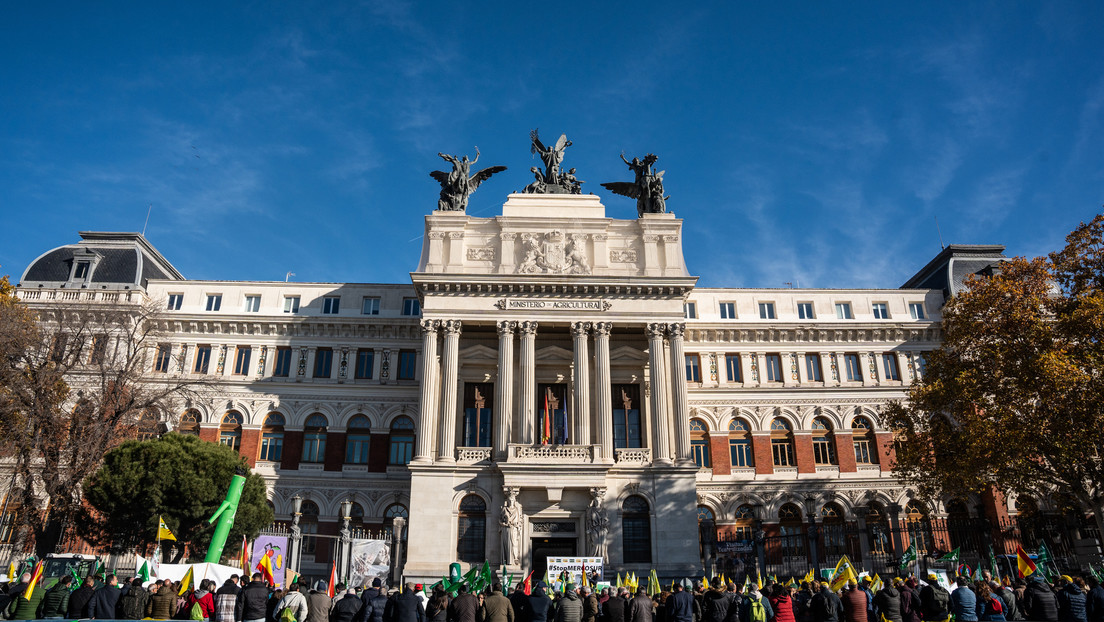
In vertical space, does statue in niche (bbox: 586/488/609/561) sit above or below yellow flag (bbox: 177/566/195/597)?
above

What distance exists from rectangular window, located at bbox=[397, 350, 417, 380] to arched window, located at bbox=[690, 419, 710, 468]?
17620 millimetres

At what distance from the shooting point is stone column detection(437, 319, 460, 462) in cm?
3853

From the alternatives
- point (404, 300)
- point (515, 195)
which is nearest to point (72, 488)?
point (404, 300)

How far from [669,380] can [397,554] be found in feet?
54.8

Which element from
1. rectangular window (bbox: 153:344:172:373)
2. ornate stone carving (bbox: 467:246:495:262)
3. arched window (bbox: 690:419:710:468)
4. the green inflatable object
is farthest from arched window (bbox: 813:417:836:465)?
rectangular window (bbox: 153:344:172:373)

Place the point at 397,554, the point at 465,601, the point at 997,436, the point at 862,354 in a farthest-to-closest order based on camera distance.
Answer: the point at 862,354 → the point at 397,554 → the point at 997,436 → the point at 465,601

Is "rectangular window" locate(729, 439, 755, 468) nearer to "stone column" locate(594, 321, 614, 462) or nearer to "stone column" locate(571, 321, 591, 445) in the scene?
"stone column" locate(594, 321, 614, 462)

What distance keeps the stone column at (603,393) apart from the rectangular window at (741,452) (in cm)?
973

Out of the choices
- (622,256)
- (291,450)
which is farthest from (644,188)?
(291,450)

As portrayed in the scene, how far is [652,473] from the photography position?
38.3 metres

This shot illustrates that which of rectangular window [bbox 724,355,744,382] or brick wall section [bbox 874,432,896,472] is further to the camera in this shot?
rectangular window [bbox 724,355,744,382]

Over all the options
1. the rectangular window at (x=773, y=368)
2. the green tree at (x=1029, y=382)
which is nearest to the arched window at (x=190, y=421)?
the rectangular window at (x=773, y=368)

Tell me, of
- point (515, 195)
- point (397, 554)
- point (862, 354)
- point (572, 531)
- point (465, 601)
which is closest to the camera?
point (465, 601)

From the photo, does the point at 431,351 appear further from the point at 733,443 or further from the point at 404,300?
the point at 733,443
